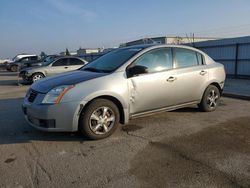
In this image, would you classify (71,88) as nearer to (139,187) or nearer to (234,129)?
(139,187)

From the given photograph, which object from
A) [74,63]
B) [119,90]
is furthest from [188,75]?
[74,63]

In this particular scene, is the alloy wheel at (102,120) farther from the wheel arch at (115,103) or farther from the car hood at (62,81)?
the car hood at (62,81)

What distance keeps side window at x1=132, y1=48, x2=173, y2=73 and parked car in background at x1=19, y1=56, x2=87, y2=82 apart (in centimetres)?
973

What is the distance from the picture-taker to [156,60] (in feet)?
17.3

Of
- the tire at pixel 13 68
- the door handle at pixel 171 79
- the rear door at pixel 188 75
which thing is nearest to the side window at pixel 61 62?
the rear door at pixel 188 75

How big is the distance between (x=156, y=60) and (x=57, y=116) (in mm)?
Result: 2288

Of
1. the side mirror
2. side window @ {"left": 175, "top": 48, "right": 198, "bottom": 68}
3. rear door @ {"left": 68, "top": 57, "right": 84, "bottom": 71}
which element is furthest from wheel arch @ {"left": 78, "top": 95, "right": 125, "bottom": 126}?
rear door @ {"left": 68, "top": 57, "right": 84, "bottom": 71}

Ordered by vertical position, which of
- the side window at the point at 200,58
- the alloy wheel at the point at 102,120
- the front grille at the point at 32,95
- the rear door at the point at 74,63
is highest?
the side window at the point at 200,58

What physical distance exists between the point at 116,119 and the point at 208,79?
2.69m

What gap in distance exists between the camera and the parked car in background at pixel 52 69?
14055mm

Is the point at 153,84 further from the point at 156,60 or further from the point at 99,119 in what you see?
the point at 99,119

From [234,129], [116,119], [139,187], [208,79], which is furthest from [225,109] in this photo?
[139,187]

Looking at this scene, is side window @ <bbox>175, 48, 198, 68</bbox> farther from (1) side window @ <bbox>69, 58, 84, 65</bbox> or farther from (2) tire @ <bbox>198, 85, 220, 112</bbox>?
(1) side window @ <bbox>69, 58, 84, 65</bbox>

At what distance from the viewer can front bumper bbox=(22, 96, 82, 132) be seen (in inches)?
166
